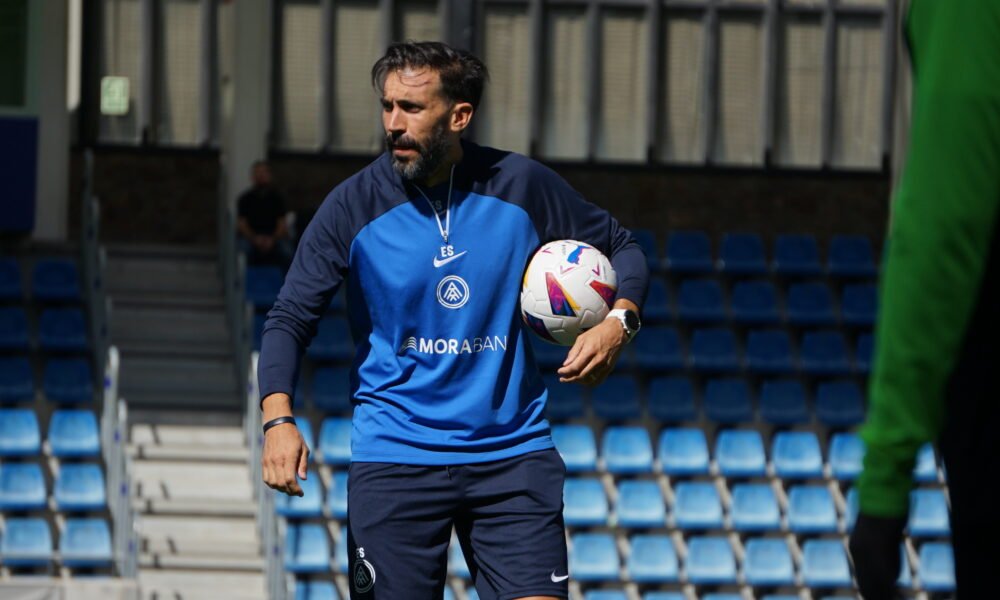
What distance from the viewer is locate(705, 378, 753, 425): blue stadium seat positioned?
1298 cm

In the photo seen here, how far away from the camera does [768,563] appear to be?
39.8 feet

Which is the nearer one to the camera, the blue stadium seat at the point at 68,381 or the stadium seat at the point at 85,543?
the stadium seat at the point at 85,543

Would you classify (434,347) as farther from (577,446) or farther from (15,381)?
(15,381)

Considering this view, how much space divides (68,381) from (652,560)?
15.3 feet

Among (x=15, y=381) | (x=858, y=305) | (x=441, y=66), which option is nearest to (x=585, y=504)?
(x=858, y=305)

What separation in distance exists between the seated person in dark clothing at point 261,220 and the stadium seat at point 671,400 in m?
3.21

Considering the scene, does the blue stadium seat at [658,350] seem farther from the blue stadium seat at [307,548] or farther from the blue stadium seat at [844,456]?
the blue stadium seat at [307,548]

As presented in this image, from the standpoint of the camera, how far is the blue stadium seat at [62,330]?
12.5m

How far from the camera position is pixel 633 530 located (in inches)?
487

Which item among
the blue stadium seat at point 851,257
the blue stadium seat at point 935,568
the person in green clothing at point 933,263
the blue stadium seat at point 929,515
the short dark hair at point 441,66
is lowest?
the blue stadium seat at point 935,568

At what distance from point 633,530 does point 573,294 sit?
27.7 feet

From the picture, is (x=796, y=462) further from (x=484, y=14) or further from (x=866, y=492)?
(x=866, y=492)

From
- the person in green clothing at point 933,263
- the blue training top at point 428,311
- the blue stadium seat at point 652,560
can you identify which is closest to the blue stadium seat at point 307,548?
the blue stadium seat at point 652,560

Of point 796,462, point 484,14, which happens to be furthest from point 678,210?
point 796,462
